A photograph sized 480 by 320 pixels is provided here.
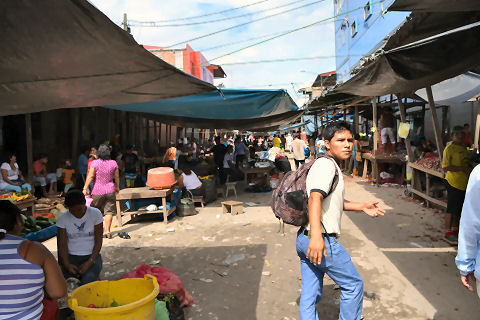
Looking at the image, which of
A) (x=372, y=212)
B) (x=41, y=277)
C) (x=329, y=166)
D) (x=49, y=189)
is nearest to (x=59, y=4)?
(x=41, y=277)

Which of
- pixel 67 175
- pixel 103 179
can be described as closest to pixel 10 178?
pixel 67 175

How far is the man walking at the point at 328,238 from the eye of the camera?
2.41m

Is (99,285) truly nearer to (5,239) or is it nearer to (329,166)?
(5,239)

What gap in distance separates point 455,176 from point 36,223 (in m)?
7.53

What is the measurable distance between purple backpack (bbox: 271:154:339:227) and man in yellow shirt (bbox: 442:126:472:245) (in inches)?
149

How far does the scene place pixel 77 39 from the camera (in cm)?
236

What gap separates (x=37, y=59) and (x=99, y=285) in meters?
1.88

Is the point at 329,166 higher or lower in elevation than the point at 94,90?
lower

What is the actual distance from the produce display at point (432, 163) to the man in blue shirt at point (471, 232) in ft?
18.9

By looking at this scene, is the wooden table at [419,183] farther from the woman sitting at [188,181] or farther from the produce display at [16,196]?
the produce display at [16,196]

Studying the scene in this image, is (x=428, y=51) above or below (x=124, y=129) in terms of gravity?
above

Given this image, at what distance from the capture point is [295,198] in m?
2.58

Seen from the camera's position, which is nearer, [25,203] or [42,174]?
[25,203]

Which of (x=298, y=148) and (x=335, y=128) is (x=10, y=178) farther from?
(x=298, y=148)
